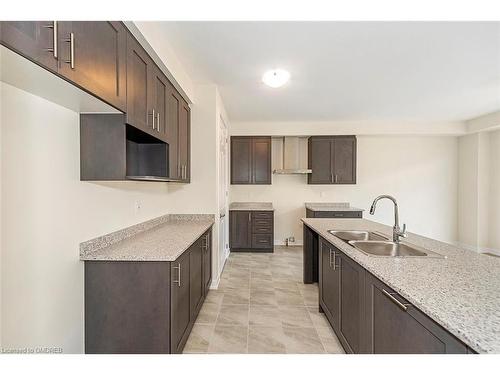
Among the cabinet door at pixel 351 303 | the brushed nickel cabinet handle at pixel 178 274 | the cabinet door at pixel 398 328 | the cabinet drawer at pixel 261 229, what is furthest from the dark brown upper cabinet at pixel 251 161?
the cabinet door at pixel 398 328

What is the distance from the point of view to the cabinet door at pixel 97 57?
3.50 feet

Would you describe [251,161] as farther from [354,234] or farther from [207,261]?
[354,234]

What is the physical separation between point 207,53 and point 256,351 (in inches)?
108

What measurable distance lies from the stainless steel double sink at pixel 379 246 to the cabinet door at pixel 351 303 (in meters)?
0.15

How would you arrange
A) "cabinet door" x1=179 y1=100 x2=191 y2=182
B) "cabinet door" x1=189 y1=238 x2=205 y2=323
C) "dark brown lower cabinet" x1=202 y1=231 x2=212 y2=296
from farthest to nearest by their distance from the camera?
"cabinet door" x1=179 y1=100 x2=191 y2=182
"dark brown lower cabinet" x1=202 y1=231 x2=212 y2=296
"cabinet door" x1=189 y1=238 x2=205 y2=323

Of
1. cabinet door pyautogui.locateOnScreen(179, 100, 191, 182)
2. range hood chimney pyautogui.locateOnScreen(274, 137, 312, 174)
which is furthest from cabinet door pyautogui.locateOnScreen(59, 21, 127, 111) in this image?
range hood chimney pyautogui.locateOnScreen(274, 137, 312, 174)

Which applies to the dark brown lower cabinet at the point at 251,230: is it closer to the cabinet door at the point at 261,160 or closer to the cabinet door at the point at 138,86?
the cabinet door at the point at 261,160

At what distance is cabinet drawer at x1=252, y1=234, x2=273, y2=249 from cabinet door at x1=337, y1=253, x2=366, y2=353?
3.14 meters

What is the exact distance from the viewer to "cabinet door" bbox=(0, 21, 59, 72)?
80 centimetres

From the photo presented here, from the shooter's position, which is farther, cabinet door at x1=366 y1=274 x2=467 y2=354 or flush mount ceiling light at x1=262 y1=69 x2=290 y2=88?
flush mount ceiling light at x1=262 y1=69 x2=290 y2=88

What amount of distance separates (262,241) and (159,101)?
3579 millimetres

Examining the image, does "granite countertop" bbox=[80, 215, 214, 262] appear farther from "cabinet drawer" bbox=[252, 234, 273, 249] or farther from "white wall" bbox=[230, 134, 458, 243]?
"white wall" bbox=[230, 134, 458, 243]
